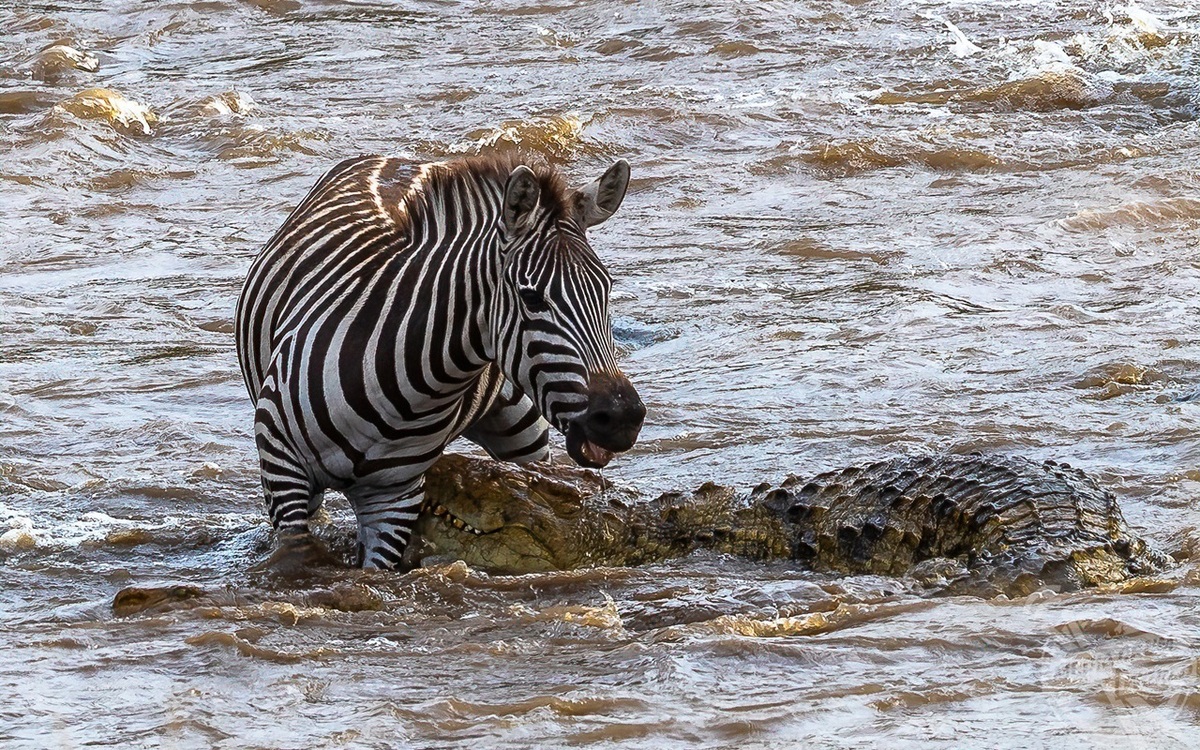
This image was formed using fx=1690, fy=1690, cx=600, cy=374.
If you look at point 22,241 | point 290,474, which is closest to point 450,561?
point 290,474

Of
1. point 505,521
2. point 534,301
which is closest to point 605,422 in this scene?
point 534,301

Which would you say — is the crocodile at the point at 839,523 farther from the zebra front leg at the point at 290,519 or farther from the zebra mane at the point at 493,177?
the zebra mane at the point at 493,177

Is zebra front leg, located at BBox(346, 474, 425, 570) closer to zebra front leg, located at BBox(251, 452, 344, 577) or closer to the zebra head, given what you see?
zebra front leg, located at BBox(251, 452, 344, 577)

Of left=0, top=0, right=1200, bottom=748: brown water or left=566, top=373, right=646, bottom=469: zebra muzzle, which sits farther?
left=566, top=373, right=646, bottom=469: zebra muzzle

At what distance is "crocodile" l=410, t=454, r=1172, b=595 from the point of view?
5.37 metres

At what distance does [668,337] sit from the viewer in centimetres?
916

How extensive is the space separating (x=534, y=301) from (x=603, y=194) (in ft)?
1.64

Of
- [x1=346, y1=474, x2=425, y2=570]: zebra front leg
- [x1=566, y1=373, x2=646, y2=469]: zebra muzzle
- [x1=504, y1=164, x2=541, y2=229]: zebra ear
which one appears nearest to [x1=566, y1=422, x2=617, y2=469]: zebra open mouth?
[x1=566, y1=373, x2=646, y2=469]: zebra muzzle

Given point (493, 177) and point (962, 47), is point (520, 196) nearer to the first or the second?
point (493, 177)

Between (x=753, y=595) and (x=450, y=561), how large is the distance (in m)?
1.14

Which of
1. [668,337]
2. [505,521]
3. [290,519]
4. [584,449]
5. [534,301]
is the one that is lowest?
[668,337]

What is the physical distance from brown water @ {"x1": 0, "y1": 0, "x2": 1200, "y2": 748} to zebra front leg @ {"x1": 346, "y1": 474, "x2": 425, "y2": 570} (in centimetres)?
13

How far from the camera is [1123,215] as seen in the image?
10.9 meters

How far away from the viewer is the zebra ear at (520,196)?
514 cm
